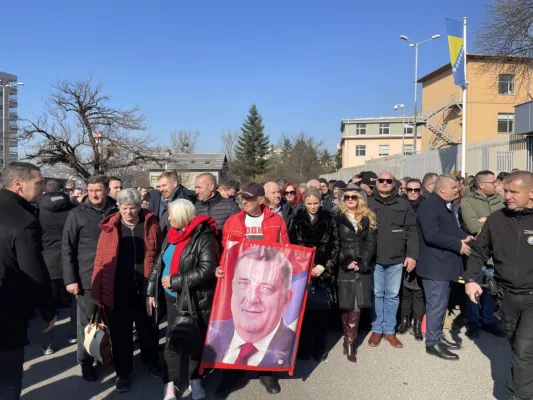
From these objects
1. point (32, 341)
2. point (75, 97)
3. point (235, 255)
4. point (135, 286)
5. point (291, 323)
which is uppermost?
point (75, 97)

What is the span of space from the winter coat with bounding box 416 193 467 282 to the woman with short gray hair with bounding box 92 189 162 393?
3.09 m

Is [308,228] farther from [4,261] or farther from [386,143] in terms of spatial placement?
[386,143]

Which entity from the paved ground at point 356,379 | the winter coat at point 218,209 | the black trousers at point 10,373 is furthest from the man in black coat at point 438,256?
the black trousers at point 10,373

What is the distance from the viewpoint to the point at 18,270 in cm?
276

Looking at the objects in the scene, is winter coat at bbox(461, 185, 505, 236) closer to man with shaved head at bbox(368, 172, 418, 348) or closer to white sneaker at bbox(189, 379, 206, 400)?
man with shaved head at bbox(368, 172, 418, 348)

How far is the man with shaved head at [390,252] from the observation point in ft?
16.8

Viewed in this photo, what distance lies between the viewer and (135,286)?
Result: 166 inches

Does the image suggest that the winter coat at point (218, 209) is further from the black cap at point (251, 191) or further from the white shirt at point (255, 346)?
the white shirt at point (255, 346)

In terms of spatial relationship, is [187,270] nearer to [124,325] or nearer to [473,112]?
[124,325]

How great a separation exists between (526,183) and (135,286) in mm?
3746

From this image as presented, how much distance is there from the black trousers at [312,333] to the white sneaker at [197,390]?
4.44 ft

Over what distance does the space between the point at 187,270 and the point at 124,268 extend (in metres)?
0.84

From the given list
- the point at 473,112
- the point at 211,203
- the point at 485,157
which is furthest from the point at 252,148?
the point at 211,203

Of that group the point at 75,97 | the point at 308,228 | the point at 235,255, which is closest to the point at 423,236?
the point at 308,228
